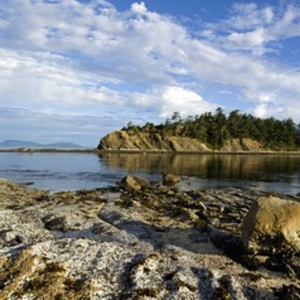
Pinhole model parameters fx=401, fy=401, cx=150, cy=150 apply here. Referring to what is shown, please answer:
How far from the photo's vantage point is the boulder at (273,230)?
66.5 ft

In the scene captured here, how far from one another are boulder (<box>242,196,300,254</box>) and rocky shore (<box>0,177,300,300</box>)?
0.49 metres

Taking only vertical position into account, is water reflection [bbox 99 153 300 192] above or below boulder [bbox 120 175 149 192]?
below

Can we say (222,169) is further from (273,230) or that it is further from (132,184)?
(273,230)

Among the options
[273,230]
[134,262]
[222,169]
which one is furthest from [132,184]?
[222,169]

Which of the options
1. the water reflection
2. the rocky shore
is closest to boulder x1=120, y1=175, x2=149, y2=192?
the water reflection

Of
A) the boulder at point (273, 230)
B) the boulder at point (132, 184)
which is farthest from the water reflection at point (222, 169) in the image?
the boulder at point (273, 230)

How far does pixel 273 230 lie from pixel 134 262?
23.6ft

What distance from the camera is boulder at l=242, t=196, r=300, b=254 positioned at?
20281mm

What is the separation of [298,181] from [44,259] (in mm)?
67336

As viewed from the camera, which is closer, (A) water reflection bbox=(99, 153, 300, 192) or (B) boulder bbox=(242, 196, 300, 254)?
(B) boulder bbox=(242, 196, 300, 254)

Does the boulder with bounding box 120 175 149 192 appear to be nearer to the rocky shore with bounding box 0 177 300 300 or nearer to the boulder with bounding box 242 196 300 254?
the rocky shore with bounding box 0 177 300 300

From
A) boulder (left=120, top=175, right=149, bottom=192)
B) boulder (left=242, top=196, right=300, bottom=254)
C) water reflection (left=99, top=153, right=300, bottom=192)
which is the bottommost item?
water reflection (left=99, top=153, right=300, bottom=192)

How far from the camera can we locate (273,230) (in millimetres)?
20281

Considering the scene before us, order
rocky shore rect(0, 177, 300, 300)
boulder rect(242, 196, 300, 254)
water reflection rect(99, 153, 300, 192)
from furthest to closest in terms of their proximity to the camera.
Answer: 1. water reflection rect(99, 153, 300, 192)
2. boulder rect(242, 196, 300, 254)
3. rocky shore rect(0, 177, 300, 300)
